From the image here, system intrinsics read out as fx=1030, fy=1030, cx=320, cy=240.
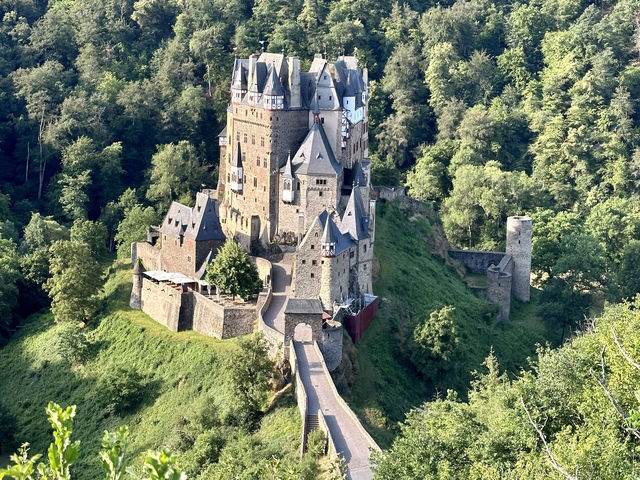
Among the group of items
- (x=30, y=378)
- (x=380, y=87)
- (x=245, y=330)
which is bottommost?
(x=30, y=378)

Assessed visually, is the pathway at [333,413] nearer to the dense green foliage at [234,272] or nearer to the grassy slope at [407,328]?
the grassy slope at [407,328]

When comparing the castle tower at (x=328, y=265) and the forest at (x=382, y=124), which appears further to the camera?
the forest at (x=382, y=124)

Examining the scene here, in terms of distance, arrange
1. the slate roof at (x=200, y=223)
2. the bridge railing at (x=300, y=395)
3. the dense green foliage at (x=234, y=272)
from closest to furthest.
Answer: the bridge railing at (x=300, y=395) → the dense green foliage at (x=234, y=272) → the slate roof at (x=200, y=223)

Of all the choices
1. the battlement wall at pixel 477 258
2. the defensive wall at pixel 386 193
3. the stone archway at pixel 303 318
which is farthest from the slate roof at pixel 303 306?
the battlement wall at pixel 477 258

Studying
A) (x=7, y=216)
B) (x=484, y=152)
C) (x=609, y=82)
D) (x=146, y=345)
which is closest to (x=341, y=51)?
(x=484, y=152)

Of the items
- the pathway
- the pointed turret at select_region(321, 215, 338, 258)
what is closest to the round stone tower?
the pointed turret at select_region(321, 215, 338, 258)

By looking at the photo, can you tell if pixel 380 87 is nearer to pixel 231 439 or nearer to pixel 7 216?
pixel 7 216

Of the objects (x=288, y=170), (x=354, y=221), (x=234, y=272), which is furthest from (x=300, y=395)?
(x=288, y=170)
